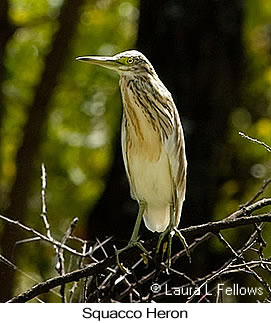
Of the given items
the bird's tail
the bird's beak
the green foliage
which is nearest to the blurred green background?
the green foliage

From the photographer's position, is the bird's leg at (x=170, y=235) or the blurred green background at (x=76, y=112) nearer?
the bird's leg at (x=170, y=235)

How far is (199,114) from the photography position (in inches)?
78.7

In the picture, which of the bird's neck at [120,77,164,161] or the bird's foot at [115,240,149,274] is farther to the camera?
the bird's neck at [120,77,164,161]

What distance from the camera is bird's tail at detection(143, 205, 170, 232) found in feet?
4.31

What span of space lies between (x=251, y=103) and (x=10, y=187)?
2.28 ft

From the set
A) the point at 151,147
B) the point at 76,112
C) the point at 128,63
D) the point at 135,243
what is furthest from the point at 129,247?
the point at 76,112

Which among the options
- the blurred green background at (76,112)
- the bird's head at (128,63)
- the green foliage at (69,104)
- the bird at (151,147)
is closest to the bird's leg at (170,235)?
the bird at (151,147)

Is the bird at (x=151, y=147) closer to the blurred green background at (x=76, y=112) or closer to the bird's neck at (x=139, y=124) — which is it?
the bird's neck at (x=139, y=124)

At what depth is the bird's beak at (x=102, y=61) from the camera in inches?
45.5

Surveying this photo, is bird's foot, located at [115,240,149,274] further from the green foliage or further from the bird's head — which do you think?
the green foliage

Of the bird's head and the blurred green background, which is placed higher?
the bird's head

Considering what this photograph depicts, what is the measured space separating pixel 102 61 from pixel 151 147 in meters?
0.17

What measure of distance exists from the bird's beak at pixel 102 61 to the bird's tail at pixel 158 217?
0.23 meters
